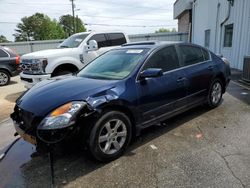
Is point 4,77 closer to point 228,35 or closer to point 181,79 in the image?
point 181,79

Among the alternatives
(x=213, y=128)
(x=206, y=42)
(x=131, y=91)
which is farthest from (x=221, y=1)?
(x=131, y=91)

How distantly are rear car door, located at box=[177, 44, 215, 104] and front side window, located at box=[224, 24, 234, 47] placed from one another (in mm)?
7537

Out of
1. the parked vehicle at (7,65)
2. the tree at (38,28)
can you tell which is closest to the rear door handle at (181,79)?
the parked vehicle at (7,65)

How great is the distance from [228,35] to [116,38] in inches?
268

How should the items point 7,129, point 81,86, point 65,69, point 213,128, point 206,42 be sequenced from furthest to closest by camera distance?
point 206,42, point 65,69, point 7,129, point 213,128, point 81,86

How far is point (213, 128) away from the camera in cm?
423

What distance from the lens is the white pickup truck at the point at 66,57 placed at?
669 centimetres

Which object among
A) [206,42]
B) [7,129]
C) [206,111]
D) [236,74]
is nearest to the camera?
[7,129]

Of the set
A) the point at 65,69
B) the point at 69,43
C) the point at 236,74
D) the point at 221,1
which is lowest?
the point at 236,74

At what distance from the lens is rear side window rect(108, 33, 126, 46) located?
329 inches

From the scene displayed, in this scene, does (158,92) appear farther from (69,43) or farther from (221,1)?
(221,1)

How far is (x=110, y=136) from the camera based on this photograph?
3.17 meters

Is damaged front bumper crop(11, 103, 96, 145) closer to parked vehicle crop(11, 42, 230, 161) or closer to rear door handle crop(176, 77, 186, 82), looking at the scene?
parked vehicle crop(11, 42, 230, 161)

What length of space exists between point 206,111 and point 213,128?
3.18 feet
